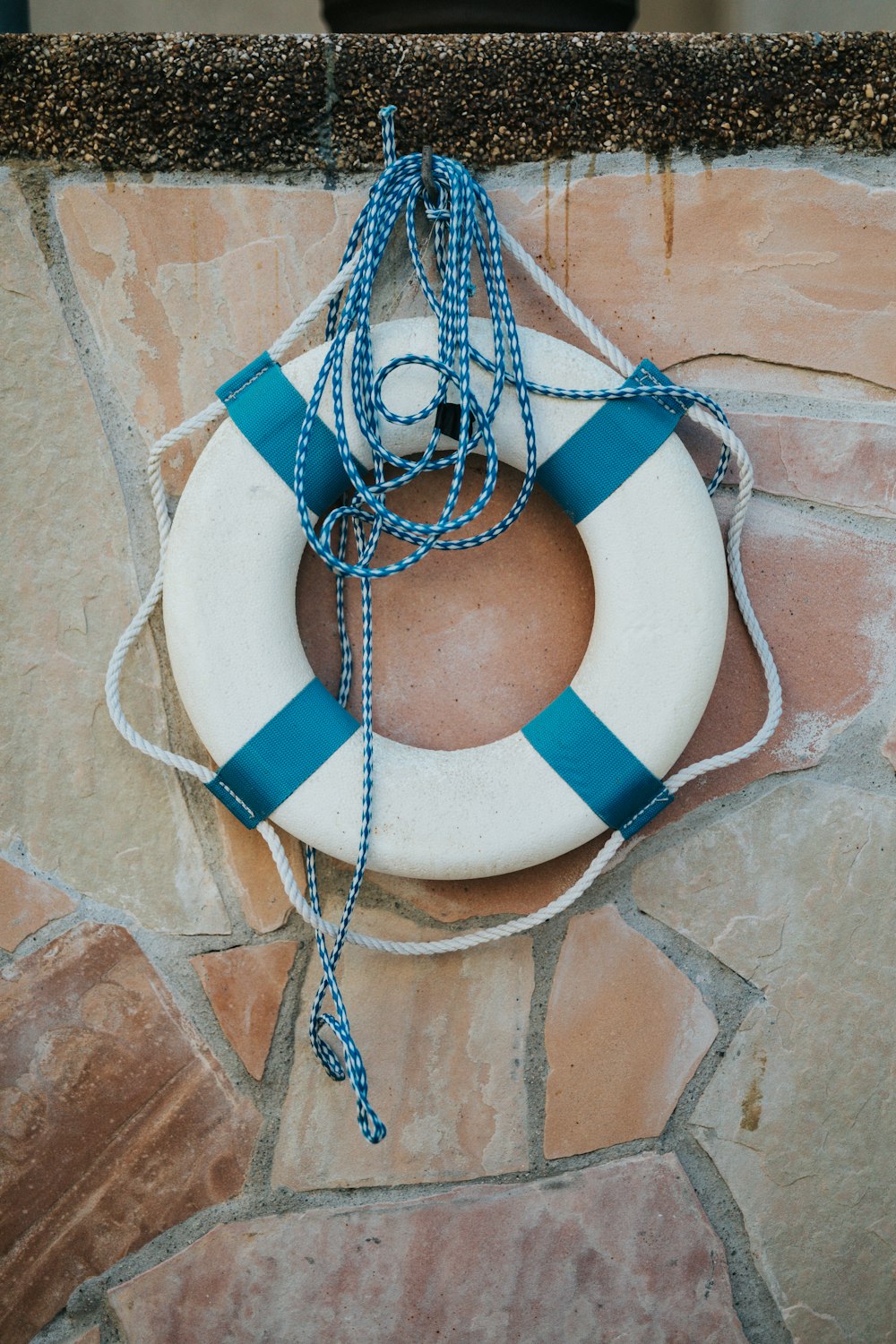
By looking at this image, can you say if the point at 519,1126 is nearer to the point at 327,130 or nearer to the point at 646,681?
the point at 646,681

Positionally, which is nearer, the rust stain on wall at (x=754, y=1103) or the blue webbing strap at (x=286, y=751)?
the blue webbing strap at (x=286, y=751)

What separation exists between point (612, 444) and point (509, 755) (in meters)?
0.30

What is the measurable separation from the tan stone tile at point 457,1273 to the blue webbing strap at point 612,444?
696 millimetres

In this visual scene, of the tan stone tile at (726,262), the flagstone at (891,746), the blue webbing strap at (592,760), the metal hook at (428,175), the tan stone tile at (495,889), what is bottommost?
the tan stone tile at (495,889)

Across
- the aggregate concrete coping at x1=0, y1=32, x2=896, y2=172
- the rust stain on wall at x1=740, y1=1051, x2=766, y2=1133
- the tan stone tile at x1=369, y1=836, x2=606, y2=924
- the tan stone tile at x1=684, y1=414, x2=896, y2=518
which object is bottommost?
the rust stain on wall at x1=740, y1=1051, x2=766, y2=1133

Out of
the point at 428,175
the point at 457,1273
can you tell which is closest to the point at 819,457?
the point at 428,175

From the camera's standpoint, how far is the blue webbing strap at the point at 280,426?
93cm

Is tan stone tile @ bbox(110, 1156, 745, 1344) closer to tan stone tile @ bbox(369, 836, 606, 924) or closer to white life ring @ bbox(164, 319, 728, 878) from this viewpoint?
tan stone tile @ bbox(369, 836, 606, 924)

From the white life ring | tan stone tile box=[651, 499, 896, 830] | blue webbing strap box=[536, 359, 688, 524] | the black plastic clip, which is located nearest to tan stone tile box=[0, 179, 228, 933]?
the white life ring

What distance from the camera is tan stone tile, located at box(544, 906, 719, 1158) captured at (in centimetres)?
106

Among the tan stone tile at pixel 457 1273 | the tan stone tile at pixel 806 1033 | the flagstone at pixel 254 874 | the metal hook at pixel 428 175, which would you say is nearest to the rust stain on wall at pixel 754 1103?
the tan stone tile at pixel 806 1033

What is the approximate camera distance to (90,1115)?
1.05m

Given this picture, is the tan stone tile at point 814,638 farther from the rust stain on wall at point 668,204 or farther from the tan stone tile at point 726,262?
the rust stain on wall at point 668,204

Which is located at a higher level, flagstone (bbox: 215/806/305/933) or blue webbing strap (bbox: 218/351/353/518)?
blue webbing strap (bbox: 218/351/353/518)
